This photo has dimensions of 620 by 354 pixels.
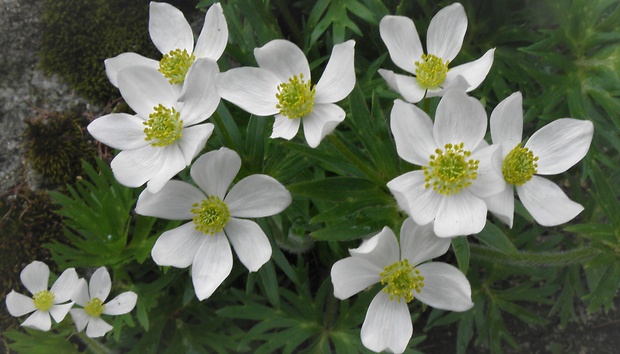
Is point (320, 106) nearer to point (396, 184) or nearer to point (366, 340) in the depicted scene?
point (396, 184)

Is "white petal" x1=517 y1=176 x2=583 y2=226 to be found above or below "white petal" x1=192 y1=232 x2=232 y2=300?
below

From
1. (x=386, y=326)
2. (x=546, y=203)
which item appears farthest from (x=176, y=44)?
(x=546, y=203)

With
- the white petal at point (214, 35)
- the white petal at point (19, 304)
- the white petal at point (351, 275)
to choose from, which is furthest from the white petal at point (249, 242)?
the white petal at point (19, 304)

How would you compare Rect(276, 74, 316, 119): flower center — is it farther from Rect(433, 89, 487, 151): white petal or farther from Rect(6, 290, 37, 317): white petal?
Rect(6, 290, 37, 317): white petal

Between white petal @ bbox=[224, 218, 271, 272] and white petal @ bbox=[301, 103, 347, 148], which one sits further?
white petal @ bbox=[224, 218, 271, 272]

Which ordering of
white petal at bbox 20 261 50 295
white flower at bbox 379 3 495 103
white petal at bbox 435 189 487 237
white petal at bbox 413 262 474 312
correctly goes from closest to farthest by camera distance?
1. white petal at bbox 435 189 487 237
2. white petal at bbox 413 262 474 312
3. white flower at bbox 379 3 495 103
4. white petal at bbox 20 261 50 295

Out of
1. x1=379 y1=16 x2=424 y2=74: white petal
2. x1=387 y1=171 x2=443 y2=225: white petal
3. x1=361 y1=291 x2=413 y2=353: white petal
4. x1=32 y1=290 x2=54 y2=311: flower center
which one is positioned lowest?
x1=32 y1=290 x2=54 y2=311: flower center

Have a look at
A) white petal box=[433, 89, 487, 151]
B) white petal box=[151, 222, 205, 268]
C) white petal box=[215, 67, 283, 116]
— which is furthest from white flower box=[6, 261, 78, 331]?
white petal box=[433, 89, 487, 151]
